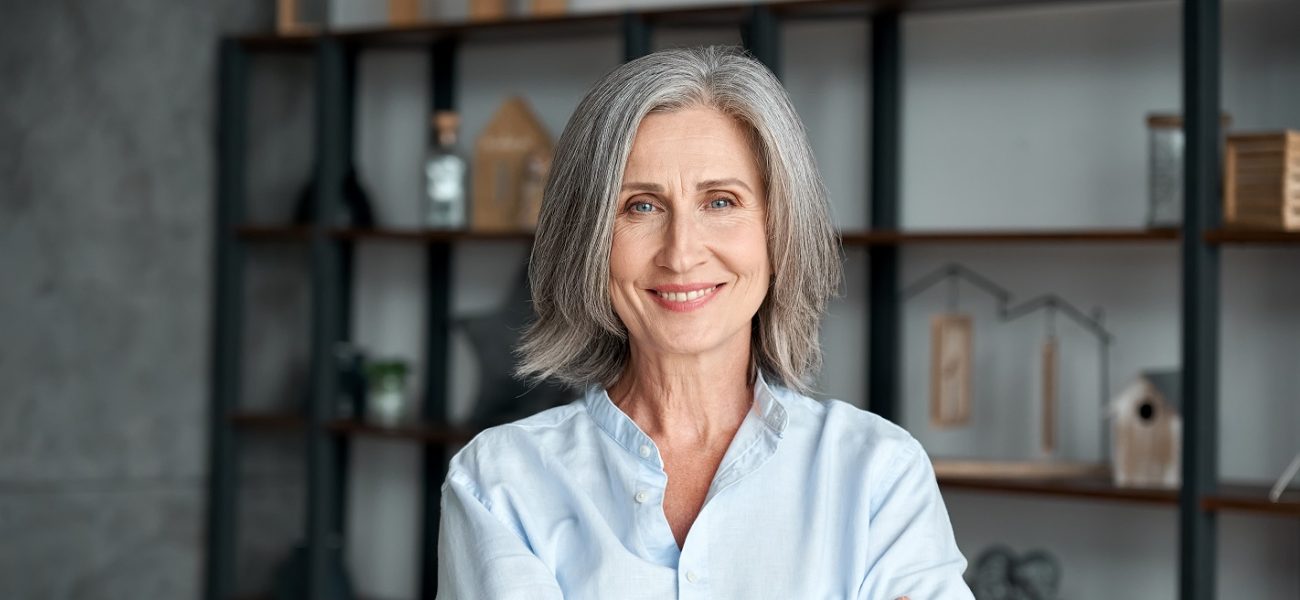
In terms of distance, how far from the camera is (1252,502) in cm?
304

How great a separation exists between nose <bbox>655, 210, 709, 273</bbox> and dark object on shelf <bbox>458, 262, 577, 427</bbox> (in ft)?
7.95

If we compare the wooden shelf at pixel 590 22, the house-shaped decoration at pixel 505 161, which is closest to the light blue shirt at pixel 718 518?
the wooden shelf at pixel 590 22

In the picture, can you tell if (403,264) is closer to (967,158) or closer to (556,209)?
(967,158)

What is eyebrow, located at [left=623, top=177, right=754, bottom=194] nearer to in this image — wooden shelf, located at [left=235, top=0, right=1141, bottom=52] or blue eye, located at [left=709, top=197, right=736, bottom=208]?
blue eye, located at [left=709, top=197, right=736, bottom=208]

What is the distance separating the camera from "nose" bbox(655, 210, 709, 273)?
160cm

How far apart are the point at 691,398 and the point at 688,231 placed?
0.75 feet

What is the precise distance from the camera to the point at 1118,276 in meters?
3.53

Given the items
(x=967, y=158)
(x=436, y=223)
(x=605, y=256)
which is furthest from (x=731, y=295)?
(x=436, y=223)

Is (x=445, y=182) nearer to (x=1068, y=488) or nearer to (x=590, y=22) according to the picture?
(x=590, y=22)

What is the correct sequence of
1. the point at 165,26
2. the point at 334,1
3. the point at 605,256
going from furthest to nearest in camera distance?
the point at 334,1
the point at 165,26
the point at 605,256

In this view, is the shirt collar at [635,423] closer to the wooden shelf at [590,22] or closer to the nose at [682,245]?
the nose at [682,245]

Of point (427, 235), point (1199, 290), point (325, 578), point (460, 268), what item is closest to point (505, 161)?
point (427, 235)

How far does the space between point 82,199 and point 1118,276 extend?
→ 2738 millimetres

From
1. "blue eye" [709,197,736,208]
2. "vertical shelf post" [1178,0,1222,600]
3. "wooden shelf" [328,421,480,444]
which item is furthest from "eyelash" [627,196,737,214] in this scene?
"wooden shelf" [328,421,480,444]
